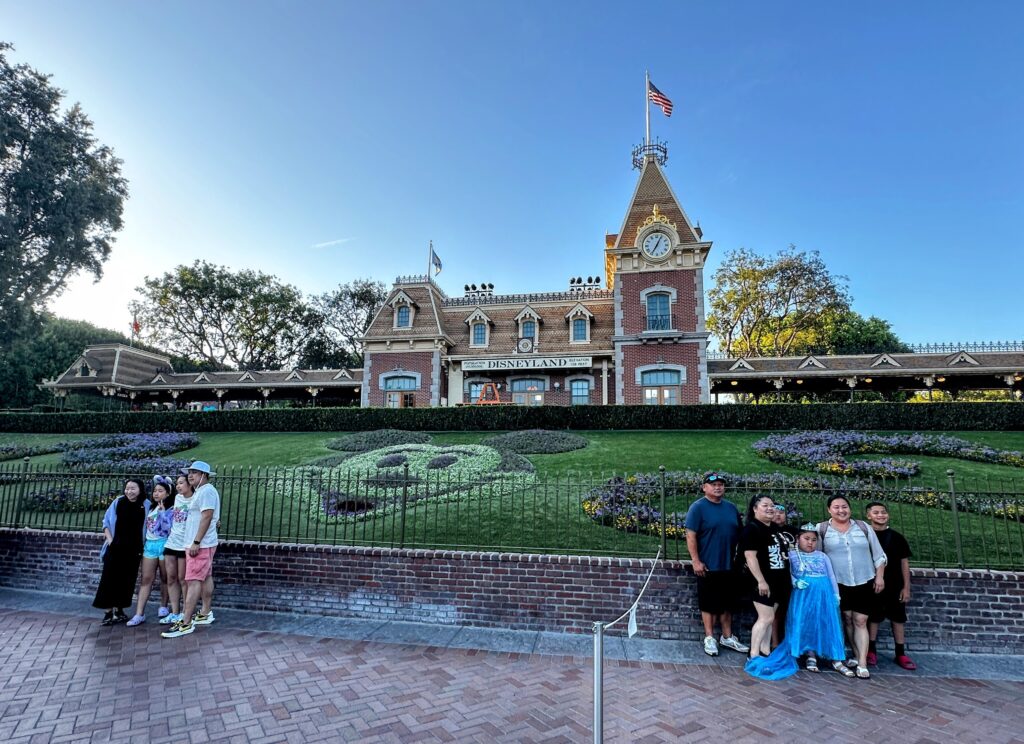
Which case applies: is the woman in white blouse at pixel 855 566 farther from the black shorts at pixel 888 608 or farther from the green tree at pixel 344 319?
the green tree at pixel 344 319

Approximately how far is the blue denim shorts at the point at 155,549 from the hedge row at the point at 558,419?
14012 millimetres

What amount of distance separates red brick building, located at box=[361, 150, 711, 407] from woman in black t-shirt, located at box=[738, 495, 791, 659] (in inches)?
750

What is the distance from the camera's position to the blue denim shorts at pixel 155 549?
22.0 feet

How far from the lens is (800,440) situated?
610 inches

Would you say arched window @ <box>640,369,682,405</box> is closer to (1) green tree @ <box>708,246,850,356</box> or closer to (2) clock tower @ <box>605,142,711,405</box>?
(2) clock tower @ <box>605,142,711,405</box>

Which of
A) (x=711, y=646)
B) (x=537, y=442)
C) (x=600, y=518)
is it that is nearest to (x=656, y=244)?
(x=537, y=442)

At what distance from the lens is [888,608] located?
5574mm

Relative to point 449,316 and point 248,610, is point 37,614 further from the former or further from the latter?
point 449,316

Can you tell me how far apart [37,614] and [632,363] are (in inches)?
872

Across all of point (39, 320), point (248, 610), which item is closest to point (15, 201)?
point (39, 320)

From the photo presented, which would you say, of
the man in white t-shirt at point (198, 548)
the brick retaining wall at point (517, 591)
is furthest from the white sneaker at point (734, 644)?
the man in white t-shirt at point (198, 548)

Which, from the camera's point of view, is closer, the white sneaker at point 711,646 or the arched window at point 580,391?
the white sneaker at point 711,646

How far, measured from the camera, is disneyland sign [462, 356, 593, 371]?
84.6 feet

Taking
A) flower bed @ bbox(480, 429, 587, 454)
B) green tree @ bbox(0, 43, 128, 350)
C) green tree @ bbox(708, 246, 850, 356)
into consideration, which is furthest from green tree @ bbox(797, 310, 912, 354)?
green tree @ bbox(0, 43, 128, 350)
